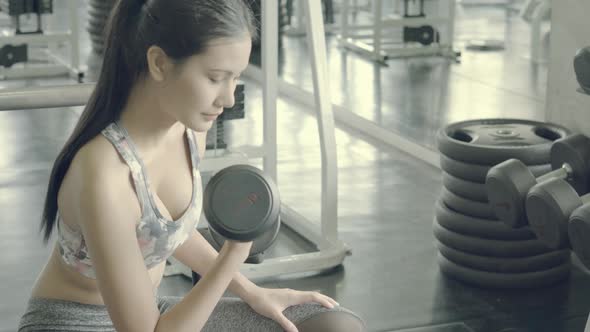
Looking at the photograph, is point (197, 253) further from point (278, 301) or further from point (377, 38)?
point (377, 38)

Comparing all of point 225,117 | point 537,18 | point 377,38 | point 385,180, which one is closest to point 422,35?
point 377,38

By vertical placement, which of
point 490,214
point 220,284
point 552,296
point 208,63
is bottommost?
point 552,296

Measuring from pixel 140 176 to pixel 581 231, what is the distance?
116 cm

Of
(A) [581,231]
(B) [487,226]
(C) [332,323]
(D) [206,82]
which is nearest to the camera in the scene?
(D) [206,82]

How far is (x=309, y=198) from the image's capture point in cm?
379

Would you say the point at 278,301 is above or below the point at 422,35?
below

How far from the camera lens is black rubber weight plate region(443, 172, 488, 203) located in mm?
2881

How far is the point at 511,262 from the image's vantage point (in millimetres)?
2879

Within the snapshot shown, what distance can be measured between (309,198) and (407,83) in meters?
1.35

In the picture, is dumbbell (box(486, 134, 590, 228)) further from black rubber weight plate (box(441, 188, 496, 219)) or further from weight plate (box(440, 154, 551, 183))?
black rubber weight plate (box(441, 188, 496, 219))

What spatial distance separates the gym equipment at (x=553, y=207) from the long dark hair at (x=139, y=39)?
3.61 feet

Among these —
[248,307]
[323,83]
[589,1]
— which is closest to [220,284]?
[248,307]

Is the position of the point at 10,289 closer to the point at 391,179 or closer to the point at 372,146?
the point at 391,179

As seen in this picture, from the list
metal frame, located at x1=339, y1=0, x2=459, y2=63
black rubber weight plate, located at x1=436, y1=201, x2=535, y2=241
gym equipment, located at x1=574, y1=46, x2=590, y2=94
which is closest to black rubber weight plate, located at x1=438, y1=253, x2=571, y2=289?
black rubber weight plate, located at x1=436, y1=201, x2=535, y2=241
